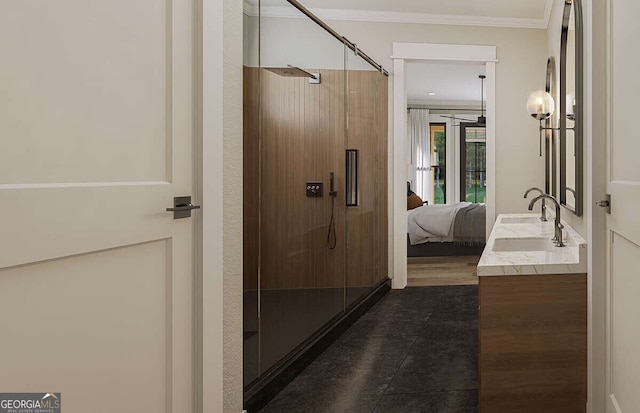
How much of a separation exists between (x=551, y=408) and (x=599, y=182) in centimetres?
93

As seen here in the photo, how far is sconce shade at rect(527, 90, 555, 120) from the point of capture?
3297 mm

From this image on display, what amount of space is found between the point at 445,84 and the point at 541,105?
15.6 feet

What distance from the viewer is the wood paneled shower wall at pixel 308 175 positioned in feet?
7.06

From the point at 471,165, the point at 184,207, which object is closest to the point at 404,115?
the point at 184,207

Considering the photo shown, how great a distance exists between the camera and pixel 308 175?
275 centimetres

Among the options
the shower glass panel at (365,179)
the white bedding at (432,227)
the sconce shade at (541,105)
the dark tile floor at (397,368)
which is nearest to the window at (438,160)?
the white bedding at (432,227)

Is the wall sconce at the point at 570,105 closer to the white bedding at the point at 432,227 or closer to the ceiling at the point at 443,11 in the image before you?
the ceiling at the point at 443,11

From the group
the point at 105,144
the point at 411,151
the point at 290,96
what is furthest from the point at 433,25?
the point at 411,151

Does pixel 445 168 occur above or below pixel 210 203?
above

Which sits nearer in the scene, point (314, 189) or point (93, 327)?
point (93, 327)

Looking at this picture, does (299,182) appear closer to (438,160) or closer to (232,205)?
(232,205)
